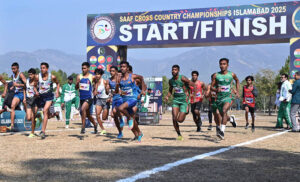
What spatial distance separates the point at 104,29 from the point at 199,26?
16.8ft

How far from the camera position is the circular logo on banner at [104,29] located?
20.8 metres

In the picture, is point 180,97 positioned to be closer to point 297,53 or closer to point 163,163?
point 163,163

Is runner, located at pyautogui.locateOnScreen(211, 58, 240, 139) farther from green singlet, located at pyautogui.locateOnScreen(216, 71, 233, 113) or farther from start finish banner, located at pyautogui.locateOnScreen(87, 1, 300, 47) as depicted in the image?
start finish banner, located at pyautogui.locateOnScreen(87, 1, 300, 47)

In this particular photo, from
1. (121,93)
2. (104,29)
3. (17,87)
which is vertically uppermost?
(104,29)

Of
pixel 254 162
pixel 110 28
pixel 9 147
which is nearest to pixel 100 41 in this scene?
pixel 110 28

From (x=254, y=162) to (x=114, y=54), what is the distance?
1501cm

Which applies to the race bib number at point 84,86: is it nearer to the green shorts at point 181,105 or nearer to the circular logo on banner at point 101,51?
the green shorts at point 181,105

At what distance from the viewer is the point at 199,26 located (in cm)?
1945

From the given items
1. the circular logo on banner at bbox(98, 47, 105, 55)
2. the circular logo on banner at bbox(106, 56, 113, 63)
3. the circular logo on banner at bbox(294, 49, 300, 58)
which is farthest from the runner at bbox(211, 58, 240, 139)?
the circular logo on banner at bbox(98, 47, 105, 55)

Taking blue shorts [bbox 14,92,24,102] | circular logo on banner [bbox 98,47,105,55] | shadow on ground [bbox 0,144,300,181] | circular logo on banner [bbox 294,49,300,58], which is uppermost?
circular logo on banner [bbox 98,47,105,55]

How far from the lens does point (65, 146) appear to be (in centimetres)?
878

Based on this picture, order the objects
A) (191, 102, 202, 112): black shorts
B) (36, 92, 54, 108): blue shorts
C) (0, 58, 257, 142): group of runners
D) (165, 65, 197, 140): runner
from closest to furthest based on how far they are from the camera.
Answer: (0, 58, 257, 142): group of runners
(165, 65, 197, 140): runner
(36, 92, 54, 108): blue shorts
(191, 102, 202, 112): black shorts

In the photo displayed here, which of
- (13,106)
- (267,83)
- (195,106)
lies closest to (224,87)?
(195,106)

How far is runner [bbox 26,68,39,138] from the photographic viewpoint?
37.4 feet
